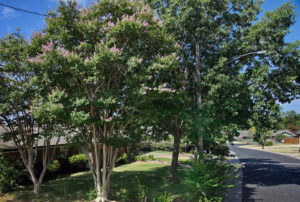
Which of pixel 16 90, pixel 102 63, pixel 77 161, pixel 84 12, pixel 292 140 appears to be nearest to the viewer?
pixel 102 63

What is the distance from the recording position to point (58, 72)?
24.9ft

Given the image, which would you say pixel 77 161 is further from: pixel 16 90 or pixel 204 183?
pixel 204 183

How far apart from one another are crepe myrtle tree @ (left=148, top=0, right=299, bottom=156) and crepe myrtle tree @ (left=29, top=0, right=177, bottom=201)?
8.48ft

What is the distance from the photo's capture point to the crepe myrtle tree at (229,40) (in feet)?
34.9

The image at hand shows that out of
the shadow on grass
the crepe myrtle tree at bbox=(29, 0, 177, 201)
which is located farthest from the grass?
the crepe myrtle tree at bbox=(29, 0, 177, 201)

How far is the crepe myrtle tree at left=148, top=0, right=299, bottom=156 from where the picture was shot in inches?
419

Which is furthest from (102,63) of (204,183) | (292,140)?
(292,140)

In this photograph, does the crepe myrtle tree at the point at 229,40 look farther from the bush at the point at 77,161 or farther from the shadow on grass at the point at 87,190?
the bush at the point at 77,161

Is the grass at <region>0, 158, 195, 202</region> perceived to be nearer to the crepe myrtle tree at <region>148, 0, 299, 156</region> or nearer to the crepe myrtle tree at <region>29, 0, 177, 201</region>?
the crepe myrtle tree at <region>29, 0, 177, 201</region>

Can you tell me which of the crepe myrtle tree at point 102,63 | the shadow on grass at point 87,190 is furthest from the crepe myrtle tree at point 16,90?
the crepe myrtle tree at point 102,63

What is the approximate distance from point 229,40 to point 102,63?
8.23 metres

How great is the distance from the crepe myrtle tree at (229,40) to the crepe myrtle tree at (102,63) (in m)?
2.58

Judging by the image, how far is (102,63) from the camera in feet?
24.1

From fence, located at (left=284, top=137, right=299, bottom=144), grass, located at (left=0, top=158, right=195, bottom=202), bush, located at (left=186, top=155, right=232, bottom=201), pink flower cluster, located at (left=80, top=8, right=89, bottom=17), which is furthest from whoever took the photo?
fence, located at (left=284, top=137, right=299, bottom=144)
